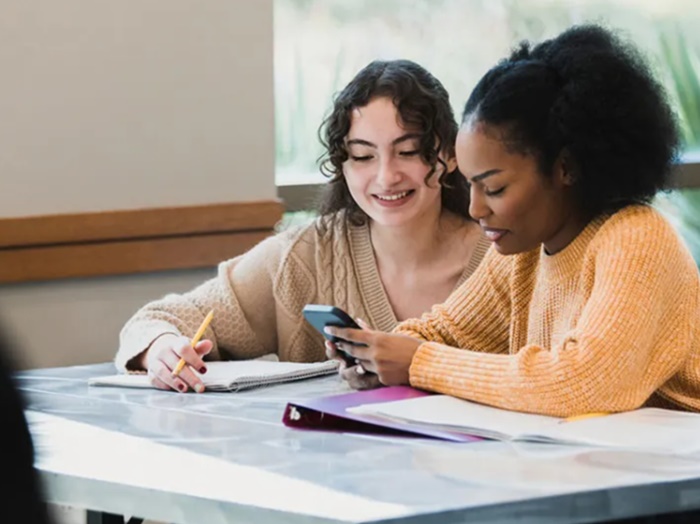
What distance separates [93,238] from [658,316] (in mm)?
1817

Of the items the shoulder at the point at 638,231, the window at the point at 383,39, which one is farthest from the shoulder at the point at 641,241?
the window at the point at 383,39

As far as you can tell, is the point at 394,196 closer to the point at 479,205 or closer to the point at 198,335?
the point at 198,335

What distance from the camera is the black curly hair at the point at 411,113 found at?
7.46ft

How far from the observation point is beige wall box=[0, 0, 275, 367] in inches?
115

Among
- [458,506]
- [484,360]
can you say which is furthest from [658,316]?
[458,506]

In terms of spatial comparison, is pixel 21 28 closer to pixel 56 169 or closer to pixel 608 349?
pixel 56 169

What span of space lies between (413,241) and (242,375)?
1.68 ft

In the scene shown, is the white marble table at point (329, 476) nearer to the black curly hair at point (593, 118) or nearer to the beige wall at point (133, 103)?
the black curly hair at point (593, 118)

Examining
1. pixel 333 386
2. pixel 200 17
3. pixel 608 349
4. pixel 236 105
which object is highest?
pixel 200 17

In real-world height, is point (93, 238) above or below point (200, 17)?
below

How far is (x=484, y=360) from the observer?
1609mm

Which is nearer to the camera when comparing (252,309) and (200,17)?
(252,309)

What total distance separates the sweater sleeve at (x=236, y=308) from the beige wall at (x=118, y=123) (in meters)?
0.78

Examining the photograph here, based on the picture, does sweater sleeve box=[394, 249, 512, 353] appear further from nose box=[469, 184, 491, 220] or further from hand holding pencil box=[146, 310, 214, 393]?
hand holding pencil box=[146, 310, 214, 393]
